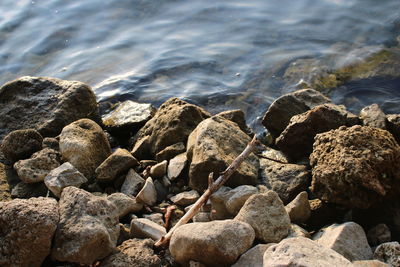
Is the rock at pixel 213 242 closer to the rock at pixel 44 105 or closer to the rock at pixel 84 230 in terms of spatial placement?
the rock at pixel 84 230

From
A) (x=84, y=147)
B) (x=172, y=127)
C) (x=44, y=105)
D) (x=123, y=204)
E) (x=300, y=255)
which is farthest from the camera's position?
(x=44, y=105)

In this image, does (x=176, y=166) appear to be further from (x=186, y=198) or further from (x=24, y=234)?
(x=24, y=234)

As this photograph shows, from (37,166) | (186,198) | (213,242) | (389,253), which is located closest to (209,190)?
(186,198)

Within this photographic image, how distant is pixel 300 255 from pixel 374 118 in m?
3.12

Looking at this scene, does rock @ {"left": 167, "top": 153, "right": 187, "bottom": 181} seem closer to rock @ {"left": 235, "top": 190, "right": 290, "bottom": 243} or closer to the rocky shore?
the rocky shore

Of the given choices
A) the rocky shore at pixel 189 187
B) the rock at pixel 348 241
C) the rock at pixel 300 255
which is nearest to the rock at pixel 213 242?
the rocky shore at pixel 189 187

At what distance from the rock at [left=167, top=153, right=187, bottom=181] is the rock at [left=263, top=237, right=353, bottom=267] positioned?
6.44ft

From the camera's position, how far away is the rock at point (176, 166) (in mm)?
5020

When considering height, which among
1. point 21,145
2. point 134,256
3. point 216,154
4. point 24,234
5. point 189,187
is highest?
point 24,234

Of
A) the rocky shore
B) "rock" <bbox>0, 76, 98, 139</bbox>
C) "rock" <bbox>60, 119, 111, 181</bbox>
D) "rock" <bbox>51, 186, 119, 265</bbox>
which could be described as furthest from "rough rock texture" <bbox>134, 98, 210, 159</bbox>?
"rock" <bbox>51, 186, 119, 265</bbox>

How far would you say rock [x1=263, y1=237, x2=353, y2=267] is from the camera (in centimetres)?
296

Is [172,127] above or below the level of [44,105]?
below

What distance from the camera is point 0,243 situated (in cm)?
342

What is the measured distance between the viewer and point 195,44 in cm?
962
